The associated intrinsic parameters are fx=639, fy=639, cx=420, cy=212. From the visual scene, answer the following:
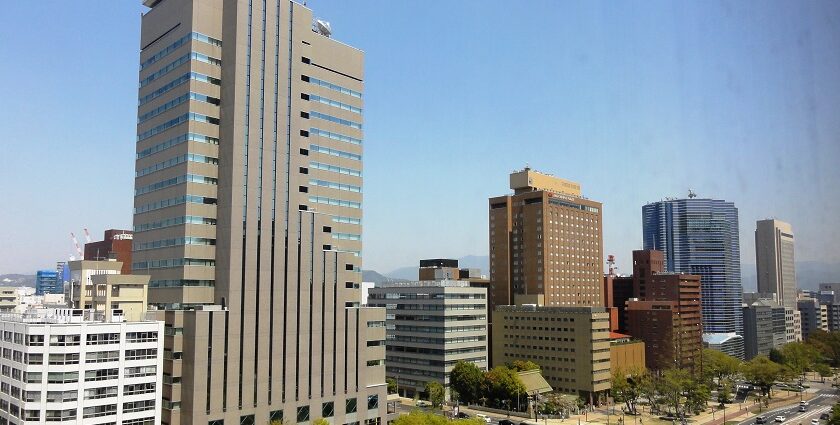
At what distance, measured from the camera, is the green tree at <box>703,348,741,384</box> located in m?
89.8

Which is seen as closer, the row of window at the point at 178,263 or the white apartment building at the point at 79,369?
the white apartment building at the point at 79,369

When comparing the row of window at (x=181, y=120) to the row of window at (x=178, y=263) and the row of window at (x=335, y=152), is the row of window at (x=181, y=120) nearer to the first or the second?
the row of window at (x=335, y=152)

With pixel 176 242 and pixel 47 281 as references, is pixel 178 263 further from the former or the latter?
pixel 47 281

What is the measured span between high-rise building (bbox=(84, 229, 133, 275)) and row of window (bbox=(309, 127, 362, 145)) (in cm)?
6334

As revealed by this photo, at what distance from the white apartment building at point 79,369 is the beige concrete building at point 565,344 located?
5439 cm

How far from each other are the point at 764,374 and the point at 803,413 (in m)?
15.5

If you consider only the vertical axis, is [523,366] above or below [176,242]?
below

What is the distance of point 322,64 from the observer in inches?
2180

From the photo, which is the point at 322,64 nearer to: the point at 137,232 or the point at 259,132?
the point at 259,132

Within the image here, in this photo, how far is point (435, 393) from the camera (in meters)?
72.2

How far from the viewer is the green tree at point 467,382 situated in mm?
74062

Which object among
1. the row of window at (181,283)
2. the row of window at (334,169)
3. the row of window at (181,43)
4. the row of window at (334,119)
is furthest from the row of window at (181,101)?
the row of window at (181,283)

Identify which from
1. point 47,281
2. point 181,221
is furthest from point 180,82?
point 47,281

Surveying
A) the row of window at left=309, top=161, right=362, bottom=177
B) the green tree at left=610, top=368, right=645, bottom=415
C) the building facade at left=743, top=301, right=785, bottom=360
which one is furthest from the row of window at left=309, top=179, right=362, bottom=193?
the building facade at left=743, top=301, right=785, bottom=360
